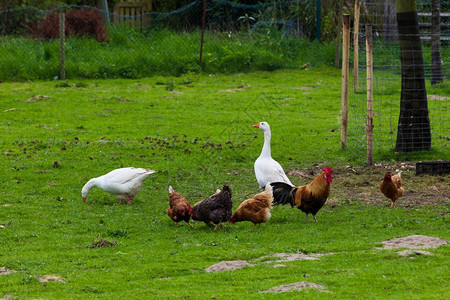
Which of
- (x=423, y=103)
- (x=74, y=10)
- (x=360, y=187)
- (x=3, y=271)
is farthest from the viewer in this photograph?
(x=74, y=10)

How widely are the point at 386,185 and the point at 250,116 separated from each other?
9.90 m

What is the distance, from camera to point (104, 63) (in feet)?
84.8

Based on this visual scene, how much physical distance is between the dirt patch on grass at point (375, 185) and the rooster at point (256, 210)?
6.59 ft

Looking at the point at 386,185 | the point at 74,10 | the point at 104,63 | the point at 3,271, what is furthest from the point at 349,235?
the point at 74,10

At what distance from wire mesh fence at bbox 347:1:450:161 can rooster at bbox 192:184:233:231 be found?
644 cm

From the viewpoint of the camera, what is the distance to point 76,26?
28.1 meters

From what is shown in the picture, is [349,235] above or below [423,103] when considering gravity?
below

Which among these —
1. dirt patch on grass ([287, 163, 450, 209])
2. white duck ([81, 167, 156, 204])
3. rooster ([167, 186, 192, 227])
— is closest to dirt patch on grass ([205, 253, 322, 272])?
rooster ([167, 186, 192, 227])

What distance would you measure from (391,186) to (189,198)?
3744 mm

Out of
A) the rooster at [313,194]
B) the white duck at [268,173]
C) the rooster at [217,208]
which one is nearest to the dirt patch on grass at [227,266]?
the rooster at [217,208]

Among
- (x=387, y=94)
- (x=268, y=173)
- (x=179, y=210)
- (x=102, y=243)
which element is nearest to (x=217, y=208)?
(x=179, y=210)

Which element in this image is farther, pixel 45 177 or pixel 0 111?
pixel 0 111

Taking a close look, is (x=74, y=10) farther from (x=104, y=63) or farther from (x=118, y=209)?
(x=118, y=209)

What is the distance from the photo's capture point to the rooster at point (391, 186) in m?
11.4
